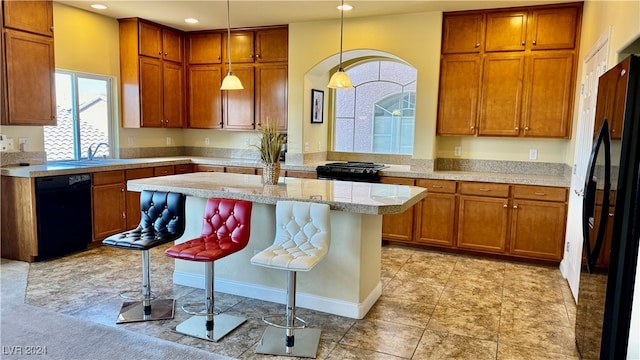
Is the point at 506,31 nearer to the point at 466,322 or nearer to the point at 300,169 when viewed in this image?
the point at 300,169

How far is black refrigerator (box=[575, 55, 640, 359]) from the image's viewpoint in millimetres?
1962

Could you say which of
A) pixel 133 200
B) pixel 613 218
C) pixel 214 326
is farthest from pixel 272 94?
pixel 613 218

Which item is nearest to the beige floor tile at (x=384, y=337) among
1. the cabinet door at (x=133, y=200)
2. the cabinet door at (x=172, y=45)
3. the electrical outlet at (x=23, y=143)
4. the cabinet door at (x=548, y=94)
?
the cabinet door at (x=548, y=94)

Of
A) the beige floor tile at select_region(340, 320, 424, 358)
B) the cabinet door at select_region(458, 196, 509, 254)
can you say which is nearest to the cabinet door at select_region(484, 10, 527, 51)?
the cabinet door at select_region(458, 196, 509, 254)

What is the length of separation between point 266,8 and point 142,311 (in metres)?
3.36

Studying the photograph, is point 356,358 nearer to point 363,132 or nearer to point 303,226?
point 303,226

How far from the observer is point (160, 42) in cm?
573

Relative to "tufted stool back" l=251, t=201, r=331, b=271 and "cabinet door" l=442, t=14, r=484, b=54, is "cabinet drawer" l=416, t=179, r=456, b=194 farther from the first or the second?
"tufted stool back" l=251, t=201, r=331, b=271

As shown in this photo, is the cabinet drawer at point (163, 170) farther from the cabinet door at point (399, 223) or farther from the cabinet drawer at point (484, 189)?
the cabinet drawer at point (484, 189)

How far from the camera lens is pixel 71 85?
16.6 ft

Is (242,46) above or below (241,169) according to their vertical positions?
above

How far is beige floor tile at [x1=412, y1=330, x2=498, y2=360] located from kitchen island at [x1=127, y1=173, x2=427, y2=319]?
0.52 m

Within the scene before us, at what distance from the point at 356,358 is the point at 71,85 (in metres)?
4.48

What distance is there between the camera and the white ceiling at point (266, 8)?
14.8 ft
